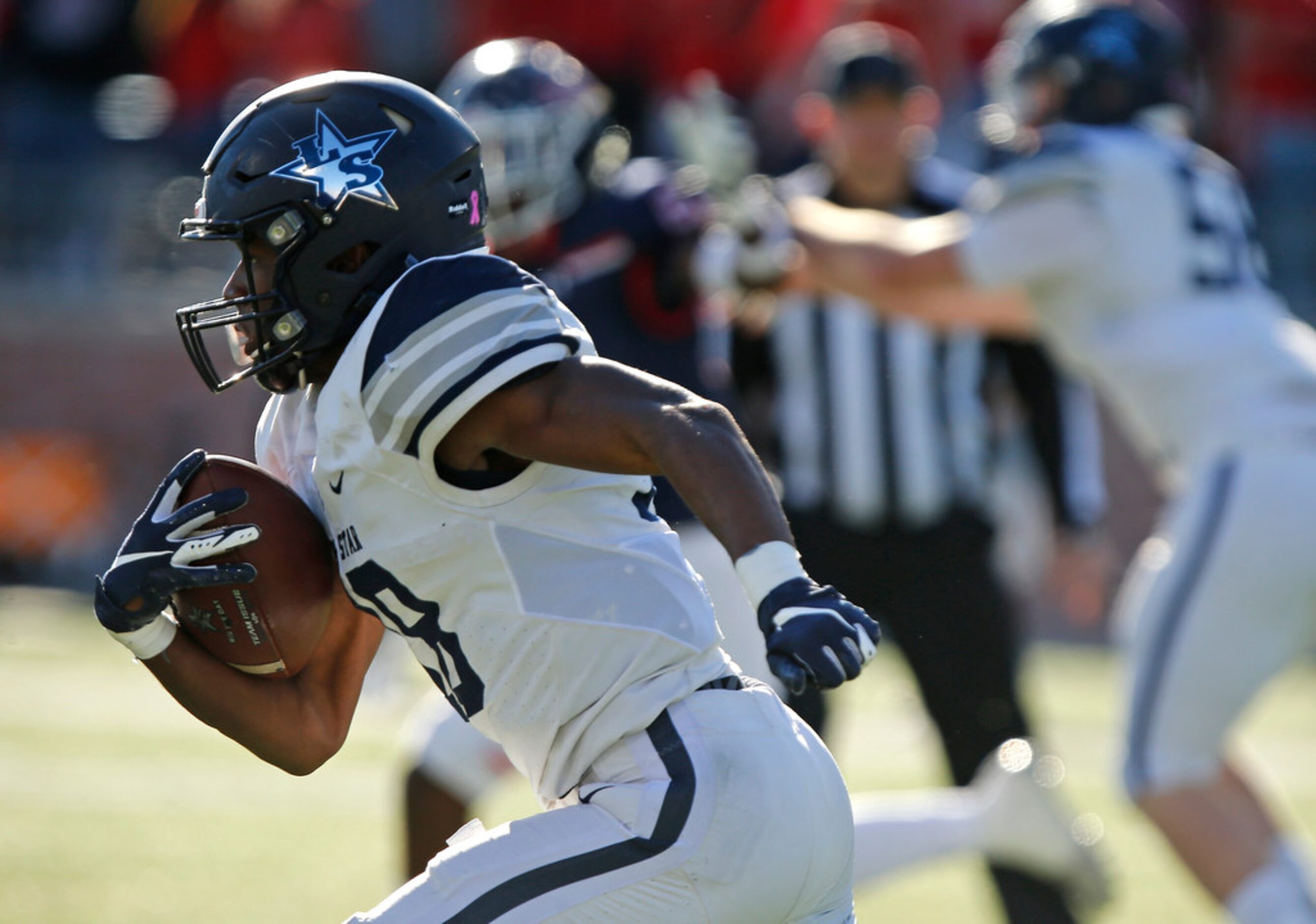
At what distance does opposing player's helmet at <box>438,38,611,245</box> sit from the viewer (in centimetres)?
373

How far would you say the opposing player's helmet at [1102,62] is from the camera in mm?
3662

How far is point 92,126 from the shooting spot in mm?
13195

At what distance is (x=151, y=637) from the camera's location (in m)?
2.13

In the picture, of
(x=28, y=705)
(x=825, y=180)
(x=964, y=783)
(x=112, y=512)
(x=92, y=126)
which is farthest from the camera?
(x=92, y=126)

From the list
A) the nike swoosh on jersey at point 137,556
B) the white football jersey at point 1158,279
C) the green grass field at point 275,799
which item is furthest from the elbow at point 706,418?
the green grass field at point 275,799

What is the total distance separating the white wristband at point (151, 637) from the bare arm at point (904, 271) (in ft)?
6.34

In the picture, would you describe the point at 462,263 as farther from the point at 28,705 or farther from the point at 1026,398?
the point at 28,705

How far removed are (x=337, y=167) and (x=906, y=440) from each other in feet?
8.25

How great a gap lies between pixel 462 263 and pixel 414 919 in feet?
2.36

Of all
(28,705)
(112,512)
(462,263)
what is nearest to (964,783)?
(462,263)

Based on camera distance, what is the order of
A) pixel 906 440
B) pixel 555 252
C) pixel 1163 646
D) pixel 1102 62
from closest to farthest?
1. pixel 1163 646
2. pixel 1102 62
3. pixel 555 252
4. pixel 906 440

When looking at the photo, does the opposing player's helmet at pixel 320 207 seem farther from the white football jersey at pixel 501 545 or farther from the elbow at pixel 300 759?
the elbow at pixel 300 759

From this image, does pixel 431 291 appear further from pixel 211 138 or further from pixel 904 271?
pixel 211 138

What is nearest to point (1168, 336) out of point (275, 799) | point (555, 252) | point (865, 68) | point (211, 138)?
point (555, 252)
